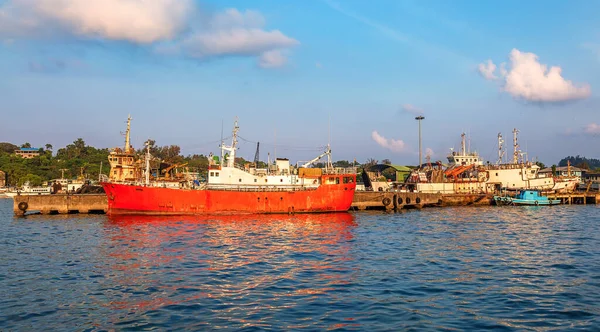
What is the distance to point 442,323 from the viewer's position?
1130 centimetres

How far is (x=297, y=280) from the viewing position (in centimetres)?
1627

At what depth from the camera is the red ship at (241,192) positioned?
4016cm

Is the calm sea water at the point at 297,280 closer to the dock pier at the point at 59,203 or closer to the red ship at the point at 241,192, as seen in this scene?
the red ship at the point at 241,192

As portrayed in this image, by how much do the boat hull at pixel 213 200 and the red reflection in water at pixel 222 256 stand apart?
10.9 ft

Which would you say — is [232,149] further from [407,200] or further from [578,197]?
[578,197]

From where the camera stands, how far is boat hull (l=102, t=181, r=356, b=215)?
1575 inches

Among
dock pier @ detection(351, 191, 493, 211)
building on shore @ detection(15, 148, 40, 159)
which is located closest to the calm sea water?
dock pier @ detection(351, 191, 493, 211)

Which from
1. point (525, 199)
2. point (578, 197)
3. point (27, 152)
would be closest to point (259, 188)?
point (525, 199)

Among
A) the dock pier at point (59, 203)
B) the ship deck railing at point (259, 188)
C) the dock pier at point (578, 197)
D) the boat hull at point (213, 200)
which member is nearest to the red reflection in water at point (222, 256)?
the boat hull at point (213, 200)

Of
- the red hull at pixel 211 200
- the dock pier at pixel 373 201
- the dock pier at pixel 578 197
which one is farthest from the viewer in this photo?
the dock pier at pixel 578 197

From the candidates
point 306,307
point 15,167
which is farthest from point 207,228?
point 15,167

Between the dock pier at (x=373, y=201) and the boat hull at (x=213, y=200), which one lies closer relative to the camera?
the boat hull at (x=213, y=200)

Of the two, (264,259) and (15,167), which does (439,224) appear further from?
(15,167)

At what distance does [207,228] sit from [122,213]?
13032 millimetres
